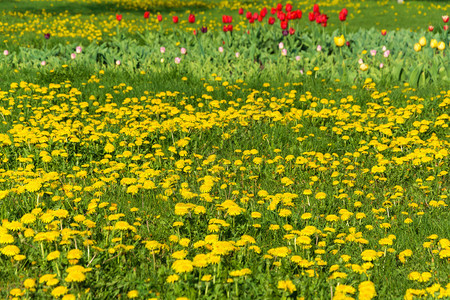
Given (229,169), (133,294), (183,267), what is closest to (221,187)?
(229,169)

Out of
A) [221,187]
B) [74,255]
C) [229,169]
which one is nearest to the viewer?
[74,255]

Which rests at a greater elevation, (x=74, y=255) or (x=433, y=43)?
(x=433, y=43)

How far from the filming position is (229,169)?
4.53 m

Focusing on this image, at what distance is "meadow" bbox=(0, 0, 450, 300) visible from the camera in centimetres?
272

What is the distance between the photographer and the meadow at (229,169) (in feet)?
8.91

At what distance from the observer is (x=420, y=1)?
21.5 metres

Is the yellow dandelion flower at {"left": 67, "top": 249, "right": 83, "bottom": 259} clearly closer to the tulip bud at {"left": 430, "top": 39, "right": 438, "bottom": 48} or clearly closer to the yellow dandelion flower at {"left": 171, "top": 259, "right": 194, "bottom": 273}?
the yellow dandelion flower at {"left": 171, "top": 259, "right": 194, "bottom": 273}

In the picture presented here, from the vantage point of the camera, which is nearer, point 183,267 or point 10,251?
point 183,267

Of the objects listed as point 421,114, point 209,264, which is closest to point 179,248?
point 209,264

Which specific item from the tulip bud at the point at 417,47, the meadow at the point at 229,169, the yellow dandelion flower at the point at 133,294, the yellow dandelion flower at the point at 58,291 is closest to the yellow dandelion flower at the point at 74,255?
the meadow at the point at 229,169

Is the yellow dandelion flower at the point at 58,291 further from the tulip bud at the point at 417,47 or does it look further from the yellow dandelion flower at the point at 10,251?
the tulip bud at the point at 417,47

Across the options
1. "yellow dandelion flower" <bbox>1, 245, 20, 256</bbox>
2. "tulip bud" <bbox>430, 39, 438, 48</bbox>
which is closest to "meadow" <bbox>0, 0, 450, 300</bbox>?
"yellow dandelion flower" <bbox>1, 245, 20, 256</bbox>

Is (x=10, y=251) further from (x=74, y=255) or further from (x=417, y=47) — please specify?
(x=417, y=47)

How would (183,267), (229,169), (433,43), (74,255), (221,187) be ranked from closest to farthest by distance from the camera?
1. (183,267)
2. (74,255)
3. (221,187)
4. (229,169)
5. (433,43)
